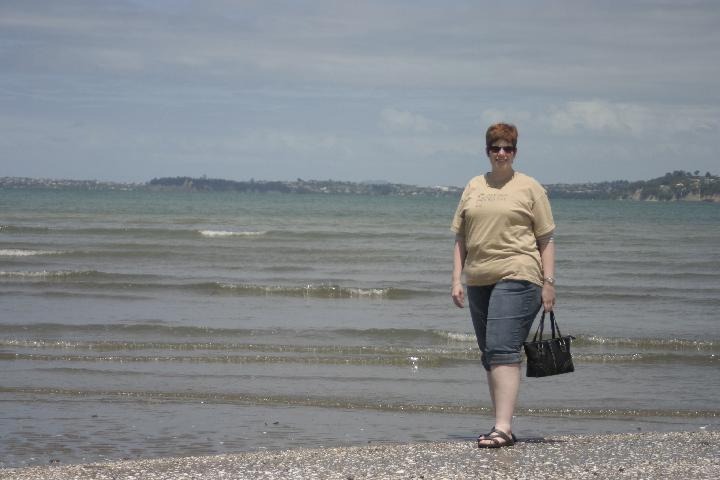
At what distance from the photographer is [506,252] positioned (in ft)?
21.0

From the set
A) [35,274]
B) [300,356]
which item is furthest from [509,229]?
[35,274]

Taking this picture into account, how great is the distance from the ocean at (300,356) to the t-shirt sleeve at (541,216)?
94.6 inches

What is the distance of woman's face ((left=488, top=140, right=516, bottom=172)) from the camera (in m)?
6.42

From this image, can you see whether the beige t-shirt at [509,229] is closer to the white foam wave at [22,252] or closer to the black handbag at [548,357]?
the black handbag at [548,357]

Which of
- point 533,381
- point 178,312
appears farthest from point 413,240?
point 533,381

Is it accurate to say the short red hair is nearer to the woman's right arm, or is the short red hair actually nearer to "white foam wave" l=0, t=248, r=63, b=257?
the woman's right arm

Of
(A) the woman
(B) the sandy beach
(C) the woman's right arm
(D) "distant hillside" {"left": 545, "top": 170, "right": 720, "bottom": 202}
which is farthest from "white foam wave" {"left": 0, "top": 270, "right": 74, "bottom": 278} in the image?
(D) "distant hillside" {"left": 545, "top": 170, "right": 720, "bottom": 202}

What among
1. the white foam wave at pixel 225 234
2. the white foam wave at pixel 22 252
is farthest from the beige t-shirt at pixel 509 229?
the white foam wave at pixel 225 234

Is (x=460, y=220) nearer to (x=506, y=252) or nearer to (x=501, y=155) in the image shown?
(x=506, y=252)

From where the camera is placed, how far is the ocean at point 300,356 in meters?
8.54

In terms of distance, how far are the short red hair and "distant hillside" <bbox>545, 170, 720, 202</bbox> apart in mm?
103342

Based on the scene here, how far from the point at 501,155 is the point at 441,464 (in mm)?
2018

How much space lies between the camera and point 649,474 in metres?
6.09

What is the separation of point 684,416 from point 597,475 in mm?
3566
